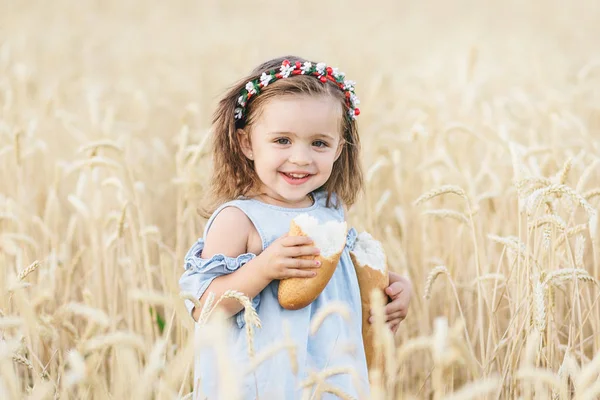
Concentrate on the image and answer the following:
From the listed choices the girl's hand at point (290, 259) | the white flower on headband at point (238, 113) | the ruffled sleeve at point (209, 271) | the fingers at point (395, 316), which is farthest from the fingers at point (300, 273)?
the white flower on headband at point (238, 113)

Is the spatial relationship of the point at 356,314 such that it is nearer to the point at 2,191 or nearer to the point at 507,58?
the point at 2,191

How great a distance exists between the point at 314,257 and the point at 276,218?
209 mm

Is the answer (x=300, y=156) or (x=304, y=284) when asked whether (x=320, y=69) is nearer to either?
(x=300, y=156)

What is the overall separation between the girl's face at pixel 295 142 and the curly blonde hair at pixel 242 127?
0.03 m

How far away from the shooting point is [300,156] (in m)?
1.94

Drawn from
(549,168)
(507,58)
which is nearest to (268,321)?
(549,168)

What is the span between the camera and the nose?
1935 millimetres

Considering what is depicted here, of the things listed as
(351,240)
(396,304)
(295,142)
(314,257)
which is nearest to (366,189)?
(351,240)

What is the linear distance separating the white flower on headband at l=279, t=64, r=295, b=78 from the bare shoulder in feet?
1.28

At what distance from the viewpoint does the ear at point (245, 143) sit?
6.89 ft

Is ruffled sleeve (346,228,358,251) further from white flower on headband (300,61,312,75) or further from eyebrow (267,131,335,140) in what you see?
white flower on headband (300,61,312,75)

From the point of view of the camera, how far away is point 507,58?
7512mm

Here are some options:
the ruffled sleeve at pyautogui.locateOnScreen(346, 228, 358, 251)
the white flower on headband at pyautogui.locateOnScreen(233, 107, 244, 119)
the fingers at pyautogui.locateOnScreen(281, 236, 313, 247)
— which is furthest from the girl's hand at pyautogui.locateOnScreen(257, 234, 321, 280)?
the white flower on headband at pyautogui.locateOnScreen(233, 107, 244, 119)

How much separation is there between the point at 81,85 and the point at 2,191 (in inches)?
101
